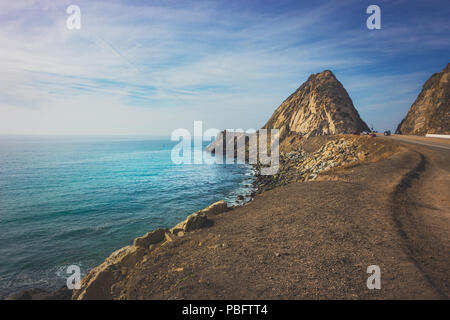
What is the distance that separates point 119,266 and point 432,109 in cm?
7294

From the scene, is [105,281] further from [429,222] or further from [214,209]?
[429,222]

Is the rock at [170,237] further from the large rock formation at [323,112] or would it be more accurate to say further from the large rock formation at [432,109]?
the large rock formation at [432,109]

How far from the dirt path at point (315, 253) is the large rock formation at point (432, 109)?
4912 cm

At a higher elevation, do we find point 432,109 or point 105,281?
point 432,109

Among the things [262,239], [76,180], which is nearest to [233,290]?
[262,239]

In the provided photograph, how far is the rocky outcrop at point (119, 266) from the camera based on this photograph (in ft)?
29.4

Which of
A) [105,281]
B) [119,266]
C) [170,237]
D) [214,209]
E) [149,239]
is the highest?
[214,209]

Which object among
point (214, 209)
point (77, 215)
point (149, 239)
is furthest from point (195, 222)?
point (77, 215)

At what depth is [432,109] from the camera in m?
52.5

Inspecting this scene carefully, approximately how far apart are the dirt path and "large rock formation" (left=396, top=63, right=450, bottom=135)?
49116 mm

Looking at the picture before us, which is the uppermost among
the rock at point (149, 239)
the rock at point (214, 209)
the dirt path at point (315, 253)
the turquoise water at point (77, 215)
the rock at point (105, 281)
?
the dirt path at point (315, 253)

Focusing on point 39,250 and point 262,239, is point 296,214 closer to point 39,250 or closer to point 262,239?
point 262,239

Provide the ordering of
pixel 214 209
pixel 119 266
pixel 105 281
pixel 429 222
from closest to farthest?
pixel 105 281, pixel 119 266, pixel 429 222, pixel 214 209

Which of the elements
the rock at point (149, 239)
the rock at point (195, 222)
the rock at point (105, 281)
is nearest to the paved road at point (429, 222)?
the rock at point (195, 222)
